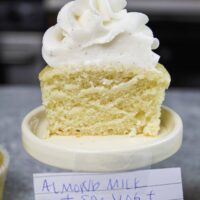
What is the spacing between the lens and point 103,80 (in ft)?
2.70

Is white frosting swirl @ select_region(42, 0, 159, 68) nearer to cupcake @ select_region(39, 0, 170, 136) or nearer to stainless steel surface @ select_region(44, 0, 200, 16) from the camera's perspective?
cupcake @ select_region(39, 0, 170, 136)

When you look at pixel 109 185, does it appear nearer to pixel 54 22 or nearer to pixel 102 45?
pixel 102 45

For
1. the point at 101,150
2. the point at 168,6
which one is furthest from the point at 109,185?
the point at 168,6

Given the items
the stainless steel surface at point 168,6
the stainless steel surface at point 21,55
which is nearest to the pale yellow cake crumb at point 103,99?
the stainless steel surface at point 168,6

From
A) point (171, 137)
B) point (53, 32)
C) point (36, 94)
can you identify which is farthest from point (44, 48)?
point (36, 94)

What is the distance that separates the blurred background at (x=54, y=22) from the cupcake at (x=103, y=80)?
139 cm

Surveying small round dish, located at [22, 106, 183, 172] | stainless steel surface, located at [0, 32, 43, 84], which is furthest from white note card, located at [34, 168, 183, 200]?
stainless steel surface, located at [0, 32, 43, 84]

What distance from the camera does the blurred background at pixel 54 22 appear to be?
2205 mm

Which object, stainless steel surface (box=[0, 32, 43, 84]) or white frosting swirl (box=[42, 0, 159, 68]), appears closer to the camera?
white frosting swirl (box=[42, 0, 159, 68])

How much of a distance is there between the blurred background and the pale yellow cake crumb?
4.61 ft

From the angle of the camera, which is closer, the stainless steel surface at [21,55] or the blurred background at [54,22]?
the blurred background at [54,22]

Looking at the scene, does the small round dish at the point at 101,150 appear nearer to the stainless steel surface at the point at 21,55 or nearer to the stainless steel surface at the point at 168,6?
the stainless steel surface at the point at 168,6

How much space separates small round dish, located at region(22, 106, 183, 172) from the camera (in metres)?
0.74

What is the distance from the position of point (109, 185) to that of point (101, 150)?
0.23 ft
